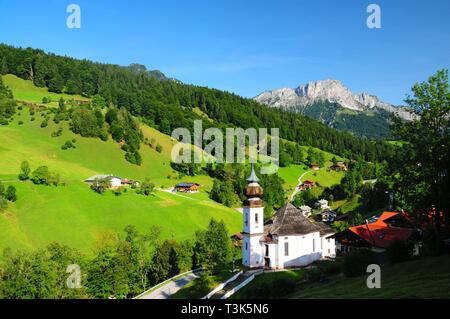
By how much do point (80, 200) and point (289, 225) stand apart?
164 ft

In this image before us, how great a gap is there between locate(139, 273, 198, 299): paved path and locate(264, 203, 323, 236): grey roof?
11.8 metres

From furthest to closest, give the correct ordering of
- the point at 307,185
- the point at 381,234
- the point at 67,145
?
the point at 307,185
the point at 67,145
the point at 381,234

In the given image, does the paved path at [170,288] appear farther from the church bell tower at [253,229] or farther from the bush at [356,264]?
the bush at [356,264]

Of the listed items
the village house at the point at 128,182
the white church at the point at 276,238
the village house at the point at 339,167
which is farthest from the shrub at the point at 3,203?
the village house at the point at 339,167

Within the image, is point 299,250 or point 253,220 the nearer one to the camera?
point 253,220

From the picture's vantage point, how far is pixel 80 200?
8594 cm

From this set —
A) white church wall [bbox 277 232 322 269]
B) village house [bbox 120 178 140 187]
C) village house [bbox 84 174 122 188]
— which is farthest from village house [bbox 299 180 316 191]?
white church wall [bbox 277 232 322 269]

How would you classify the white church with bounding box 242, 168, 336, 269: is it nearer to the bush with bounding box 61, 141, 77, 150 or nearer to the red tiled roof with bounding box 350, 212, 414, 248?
the red tiled roof with bounding box 350, 212, 414, 248

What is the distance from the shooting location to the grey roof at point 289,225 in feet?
169

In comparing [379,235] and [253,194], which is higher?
[253,194]

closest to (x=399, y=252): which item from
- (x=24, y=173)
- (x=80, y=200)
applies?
(x=80, y=200)

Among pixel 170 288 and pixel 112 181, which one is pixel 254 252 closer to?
pixel 170 288

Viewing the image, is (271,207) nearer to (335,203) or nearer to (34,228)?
(335,203)

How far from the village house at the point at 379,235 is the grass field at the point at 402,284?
1453 cm
